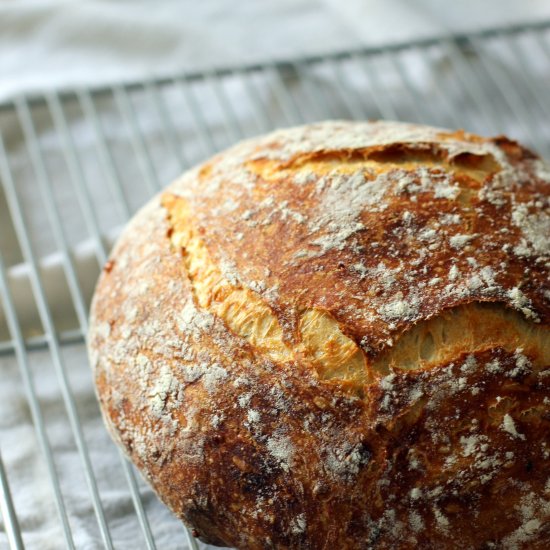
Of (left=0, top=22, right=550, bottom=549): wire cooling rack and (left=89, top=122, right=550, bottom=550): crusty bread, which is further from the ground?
(left=0, top=22, right=550, bottom=549): wire cooling rack

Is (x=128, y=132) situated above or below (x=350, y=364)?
above

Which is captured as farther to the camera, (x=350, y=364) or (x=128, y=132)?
(x=128, y=132)

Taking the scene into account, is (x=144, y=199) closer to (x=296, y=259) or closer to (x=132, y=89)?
(x=132, y=89)

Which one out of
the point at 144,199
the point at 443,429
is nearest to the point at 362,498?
the point at 443,429

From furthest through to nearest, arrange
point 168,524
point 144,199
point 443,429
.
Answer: point 144,199
point 168,524
point 443,429

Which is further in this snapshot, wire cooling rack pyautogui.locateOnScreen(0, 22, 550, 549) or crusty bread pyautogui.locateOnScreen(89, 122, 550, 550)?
wire cooling rack pyautogui.locateOnScreen(0, 22, 550, 549)
